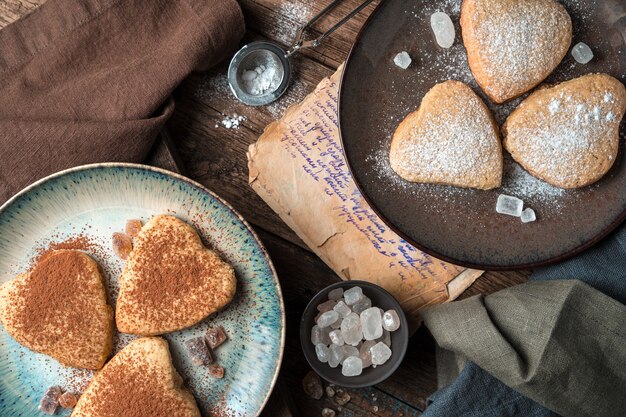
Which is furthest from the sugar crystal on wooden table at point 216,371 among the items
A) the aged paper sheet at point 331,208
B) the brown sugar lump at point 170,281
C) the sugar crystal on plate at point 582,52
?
the sugar crystal on plate at point 582,52

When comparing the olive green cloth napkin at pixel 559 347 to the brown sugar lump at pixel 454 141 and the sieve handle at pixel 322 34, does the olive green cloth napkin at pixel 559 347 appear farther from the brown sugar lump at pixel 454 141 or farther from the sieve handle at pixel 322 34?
the sieve handle at pixel 322 34

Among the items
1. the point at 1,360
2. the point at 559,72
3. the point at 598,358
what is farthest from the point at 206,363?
the point at 559,72

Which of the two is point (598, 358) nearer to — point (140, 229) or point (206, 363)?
point (206, 363)

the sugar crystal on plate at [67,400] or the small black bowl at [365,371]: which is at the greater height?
the small black bowl at [365,371]

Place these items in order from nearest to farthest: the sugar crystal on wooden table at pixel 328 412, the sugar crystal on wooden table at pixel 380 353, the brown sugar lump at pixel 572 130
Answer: the brown sugar lump at pixel 572 130 → the sugar crystal on wooden table at pixel 380 353 → the sugar crystal on wooden table at pixel 328 412

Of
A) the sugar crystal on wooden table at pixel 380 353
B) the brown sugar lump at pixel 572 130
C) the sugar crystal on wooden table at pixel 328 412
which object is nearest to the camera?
the brown sugar lump at pixel 572 130

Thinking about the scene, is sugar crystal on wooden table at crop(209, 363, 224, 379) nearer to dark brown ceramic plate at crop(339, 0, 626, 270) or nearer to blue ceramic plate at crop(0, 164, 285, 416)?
blue ceramic plate at crop(0, 164, 285, 416)
